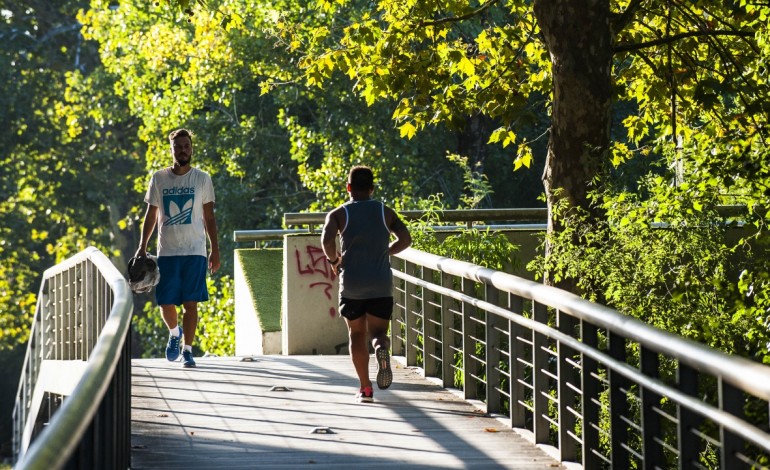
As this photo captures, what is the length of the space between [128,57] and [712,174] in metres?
24.2

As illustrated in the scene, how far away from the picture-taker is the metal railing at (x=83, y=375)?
378cm

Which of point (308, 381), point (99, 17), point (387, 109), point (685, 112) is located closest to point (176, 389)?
point (308, 381)

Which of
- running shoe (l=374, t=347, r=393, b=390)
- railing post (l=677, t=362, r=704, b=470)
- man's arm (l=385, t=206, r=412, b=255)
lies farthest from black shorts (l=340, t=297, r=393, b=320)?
railing post (l=677, t=362, r=704, b=470)

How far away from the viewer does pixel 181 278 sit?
1118 cm

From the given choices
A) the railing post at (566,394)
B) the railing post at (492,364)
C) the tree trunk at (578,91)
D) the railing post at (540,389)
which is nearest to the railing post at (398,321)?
the tree trunk at (578,91)

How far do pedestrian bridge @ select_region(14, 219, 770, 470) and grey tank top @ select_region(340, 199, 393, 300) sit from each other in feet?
1.83

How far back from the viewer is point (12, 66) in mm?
42125

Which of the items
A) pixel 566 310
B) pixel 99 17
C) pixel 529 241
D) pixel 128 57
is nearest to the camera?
pixel 566 310

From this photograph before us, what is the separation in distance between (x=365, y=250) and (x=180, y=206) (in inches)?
83.7

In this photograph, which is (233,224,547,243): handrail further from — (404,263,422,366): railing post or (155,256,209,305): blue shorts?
(155,256,209,305): blue shorts

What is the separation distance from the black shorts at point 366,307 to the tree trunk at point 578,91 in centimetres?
268

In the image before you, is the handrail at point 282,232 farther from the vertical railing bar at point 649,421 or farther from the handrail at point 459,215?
the vertical railing bar at point 649,421

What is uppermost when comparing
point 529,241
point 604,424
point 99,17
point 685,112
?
point 99,17

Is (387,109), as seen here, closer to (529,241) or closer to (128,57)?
(128,57)
